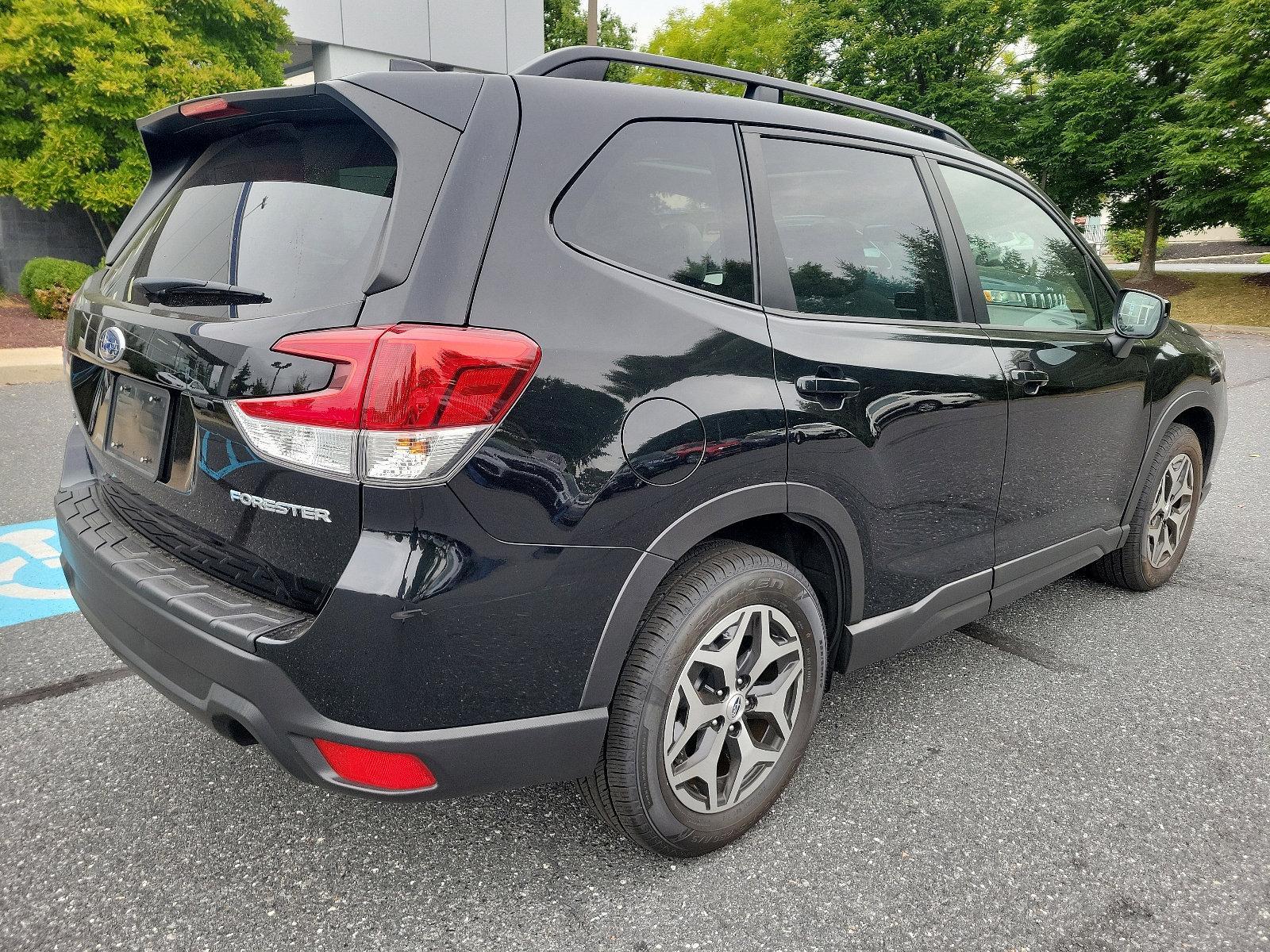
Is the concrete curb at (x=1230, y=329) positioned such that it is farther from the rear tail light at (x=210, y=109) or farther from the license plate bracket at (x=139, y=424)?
the license plate bracket at (x=139, y=424)

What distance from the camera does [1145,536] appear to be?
152 inches

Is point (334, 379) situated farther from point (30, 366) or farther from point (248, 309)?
point (30, 366)

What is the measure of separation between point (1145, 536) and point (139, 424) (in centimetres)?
394

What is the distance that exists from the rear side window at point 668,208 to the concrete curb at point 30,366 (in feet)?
33.6

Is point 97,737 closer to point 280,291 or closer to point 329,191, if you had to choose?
point 280,291

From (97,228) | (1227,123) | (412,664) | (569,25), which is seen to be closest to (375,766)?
(412,664)

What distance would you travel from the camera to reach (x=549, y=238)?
1.79 meters

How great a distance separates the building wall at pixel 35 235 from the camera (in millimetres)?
15445

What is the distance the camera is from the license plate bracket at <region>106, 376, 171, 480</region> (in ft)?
6.46

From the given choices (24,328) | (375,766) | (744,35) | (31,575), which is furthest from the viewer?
(744,35)

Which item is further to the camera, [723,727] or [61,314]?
[61,314]

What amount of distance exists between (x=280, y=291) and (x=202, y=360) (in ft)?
0.71

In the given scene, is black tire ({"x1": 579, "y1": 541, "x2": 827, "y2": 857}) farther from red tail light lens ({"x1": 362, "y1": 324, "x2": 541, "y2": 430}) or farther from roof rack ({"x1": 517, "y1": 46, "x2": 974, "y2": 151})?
roof rack ({"x1": 517, "y1": 46, "x2": 974, "y2": 151})

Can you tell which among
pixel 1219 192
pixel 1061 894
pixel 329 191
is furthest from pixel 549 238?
pixel 1219 192
